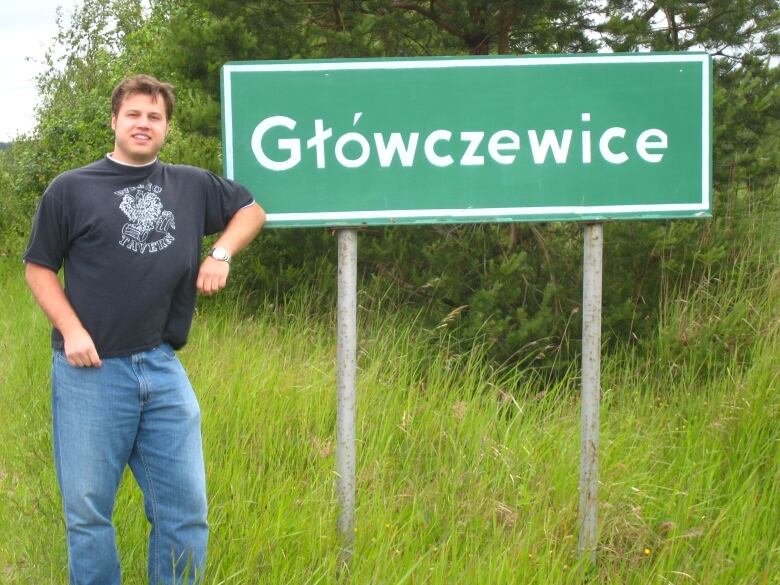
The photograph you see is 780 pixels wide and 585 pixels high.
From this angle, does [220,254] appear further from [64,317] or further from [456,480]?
[456,480]

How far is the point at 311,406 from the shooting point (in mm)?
4043

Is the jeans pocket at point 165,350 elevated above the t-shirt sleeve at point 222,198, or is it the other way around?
the t-shirt sleeve at point 222,198

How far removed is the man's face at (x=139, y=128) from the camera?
267 centimetres

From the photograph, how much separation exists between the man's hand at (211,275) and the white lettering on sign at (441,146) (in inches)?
14.3

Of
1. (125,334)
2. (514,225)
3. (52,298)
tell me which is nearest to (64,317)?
(52,298)

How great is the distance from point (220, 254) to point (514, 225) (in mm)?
4117

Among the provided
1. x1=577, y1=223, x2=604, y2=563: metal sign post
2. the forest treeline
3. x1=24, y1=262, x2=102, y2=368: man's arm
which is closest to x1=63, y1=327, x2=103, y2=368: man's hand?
x1=24, y1=262, x2=102, y2=368: man's arm

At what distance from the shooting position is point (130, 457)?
2.78 m

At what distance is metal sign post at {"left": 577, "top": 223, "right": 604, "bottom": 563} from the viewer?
9.88ft

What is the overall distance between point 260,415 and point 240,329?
1.98 m

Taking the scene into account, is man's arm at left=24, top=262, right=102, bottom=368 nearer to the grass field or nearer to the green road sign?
the green road sign

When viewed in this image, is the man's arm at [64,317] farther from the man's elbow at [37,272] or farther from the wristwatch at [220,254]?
the wristwatch at [220,254]

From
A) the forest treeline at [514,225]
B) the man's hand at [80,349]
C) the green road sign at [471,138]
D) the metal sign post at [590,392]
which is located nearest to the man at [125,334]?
the man's hand at [80,349]

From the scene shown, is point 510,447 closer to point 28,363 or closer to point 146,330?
point 146,330
